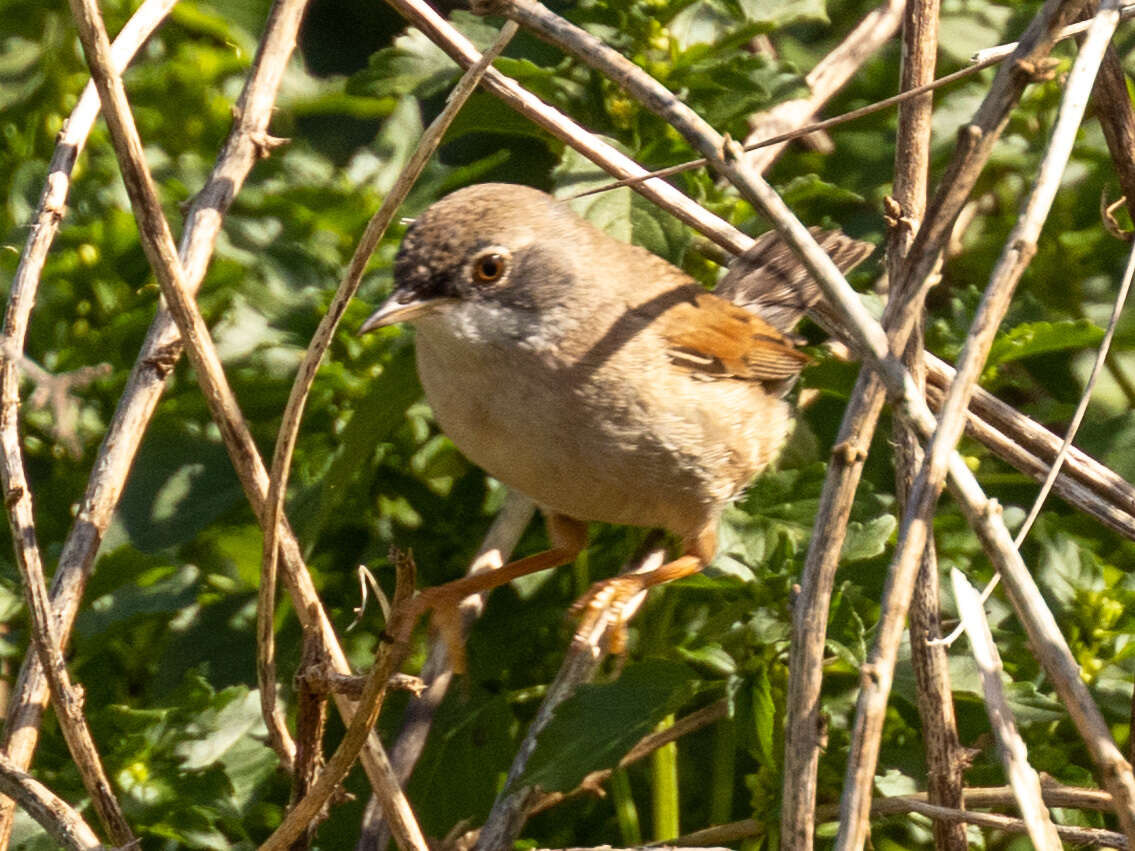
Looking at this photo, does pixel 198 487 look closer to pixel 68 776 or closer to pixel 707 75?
pixel 68 776

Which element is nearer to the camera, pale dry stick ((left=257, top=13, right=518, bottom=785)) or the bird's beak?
pale dry stick ((left=257, top=13, right=518, bottom=785))

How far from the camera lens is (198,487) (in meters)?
3.19

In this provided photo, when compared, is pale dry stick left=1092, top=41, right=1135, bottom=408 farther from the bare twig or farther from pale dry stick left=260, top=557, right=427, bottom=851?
pale dry stick left=260, top=557, right=427, bottom=851

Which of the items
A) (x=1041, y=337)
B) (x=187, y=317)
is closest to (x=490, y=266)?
(x=187, y=317)

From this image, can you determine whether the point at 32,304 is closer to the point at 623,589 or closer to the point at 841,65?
the point at 623,589

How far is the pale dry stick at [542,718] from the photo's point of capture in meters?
2.78

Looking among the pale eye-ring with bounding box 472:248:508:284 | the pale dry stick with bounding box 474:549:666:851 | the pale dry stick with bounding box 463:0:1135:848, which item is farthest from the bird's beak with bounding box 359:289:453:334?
the pale dry stick with bounding box 463:0:1135:848

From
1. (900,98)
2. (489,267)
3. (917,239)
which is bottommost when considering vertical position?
(489,267)

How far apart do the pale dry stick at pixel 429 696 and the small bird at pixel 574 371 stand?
11cm

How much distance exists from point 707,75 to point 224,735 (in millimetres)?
1719

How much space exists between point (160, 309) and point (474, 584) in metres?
0.85

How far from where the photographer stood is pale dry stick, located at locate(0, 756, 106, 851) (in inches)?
Answer: 89.6

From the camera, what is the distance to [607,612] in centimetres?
310

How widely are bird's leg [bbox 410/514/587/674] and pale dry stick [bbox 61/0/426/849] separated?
46 cm
